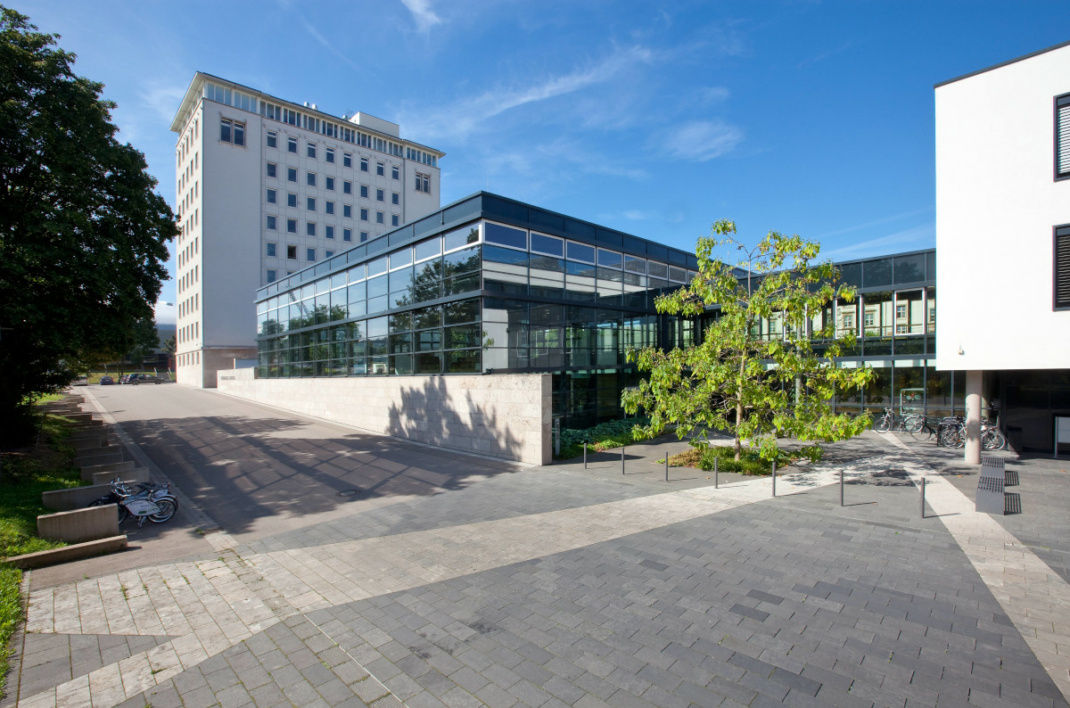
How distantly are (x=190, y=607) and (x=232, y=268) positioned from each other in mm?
53162

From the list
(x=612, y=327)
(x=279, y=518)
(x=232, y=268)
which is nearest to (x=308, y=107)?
(x=232, y=268)

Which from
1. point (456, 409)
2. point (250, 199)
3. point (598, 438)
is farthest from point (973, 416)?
point (250, 199)

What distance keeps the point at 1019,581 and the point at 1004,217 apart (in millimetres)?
10031

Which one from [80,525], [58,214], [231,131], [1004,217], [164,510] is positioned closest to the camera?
[80,525]

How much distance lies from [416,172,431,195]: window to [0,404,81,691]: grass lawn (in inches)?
2197

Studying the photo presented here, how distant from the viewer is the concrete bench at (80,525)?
7574mm

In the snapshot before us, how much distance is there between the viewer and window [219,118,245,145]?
49.5m

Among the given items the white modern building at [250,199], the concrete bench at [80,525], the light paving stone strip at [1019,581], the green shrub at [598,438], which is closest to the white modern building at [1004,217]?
the light paving stone strip at [1019,581]

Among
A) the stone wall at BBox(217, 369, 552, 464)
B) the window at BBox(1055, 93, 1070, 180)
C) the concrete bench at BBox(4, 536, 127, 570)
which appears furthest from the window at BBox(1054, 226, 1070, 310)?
the concrete bench at BBox(4, 536, 127, 570)

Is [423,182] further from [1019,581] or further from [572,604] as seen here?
[1019,581]

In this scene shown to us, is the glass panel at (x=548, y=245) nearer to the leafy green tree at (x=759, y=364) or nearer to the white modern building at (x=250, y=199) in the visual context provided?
the leafy green tree at (x=759, y=364)

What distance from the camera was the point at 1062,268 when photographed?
37.2ft

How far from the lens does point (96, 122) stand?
13820mm

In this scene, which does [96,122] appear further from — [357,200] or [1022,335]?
[357,200]
